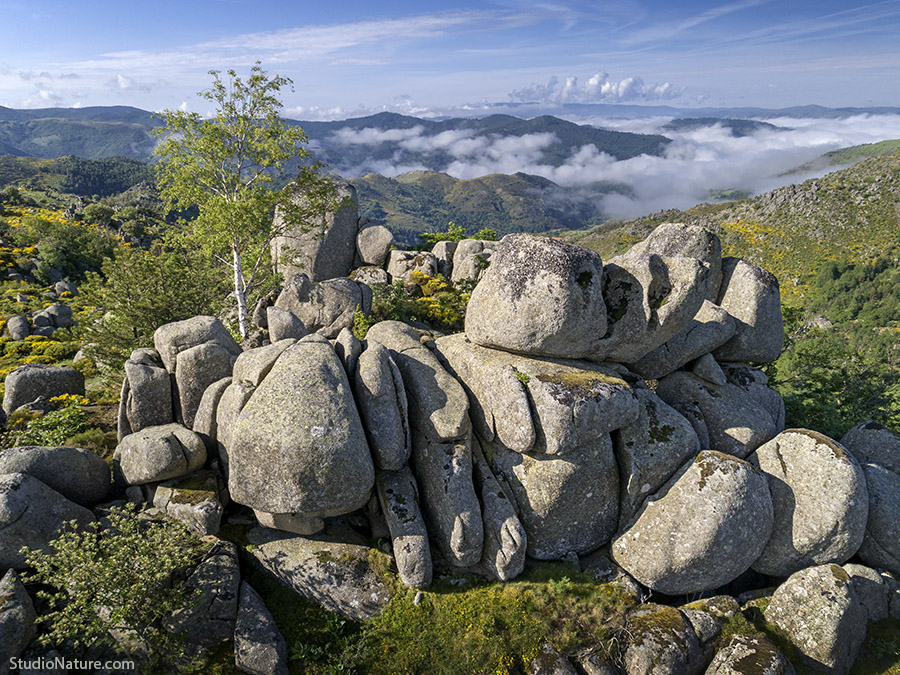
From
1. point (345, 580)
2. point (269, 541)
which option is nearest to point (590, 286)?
point (345, 580)

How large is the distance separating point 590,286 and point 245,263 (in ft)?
99.6

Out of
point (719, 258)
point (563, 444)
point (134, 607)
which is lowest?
point (134, 607)

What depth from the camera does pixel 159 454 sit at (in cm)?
1881

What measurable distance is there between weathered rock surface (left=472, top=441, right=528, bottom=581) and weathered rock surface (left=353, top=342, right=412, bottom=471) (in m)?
4.06

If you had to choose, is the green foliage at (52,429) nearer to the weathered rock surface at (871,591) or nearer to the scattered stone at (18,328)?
the scattered stone at (18,328)

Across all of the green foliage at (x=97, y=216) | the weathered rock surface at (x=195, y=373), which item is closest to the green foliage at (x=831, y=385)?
the weathered rock surface at (x=195, y=373)

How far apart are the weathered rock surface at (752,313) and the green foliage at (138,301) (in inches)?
1414

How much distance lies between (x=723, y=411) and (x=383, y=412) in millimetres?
18515

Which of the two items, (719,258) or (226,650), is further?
(719,258)

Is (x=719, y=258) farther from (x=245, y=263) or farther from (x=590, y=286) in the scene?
(x=245, y=263)

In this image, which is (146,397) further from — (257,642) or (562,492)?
(562,492)

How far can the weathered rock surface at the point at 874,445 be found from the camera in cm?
2411

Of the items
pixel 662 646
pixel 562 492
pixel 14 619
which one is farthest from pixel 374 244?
pixel 662 646

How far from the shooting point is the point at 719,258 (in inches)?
1086
